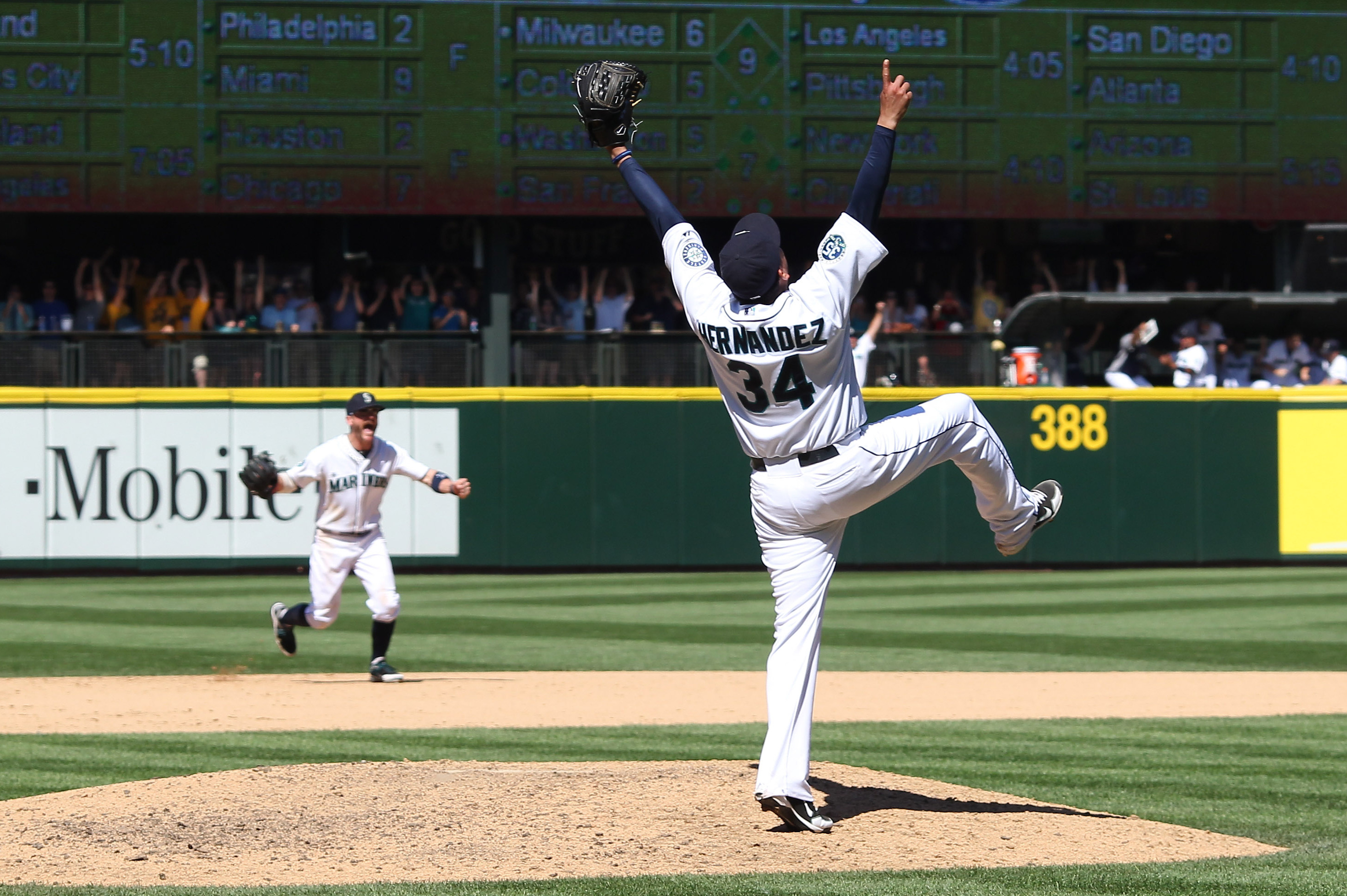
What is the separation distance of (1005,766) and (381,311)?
13487 millimetres

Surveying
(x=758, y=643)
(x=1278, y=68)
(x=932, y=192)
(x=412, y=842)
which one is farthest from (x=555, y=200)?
(x=412, y=842)

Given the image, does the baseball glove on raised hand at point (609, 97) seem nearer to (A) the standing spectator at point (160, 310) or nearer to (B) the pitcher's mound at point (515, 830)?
(B) the pitcher's mound at point (515, 830)

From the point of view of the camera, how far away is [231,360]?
1803 cm

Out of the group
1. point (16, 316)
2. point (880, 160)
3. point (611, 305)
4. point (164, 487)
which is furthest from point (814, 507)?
point (16, 316)

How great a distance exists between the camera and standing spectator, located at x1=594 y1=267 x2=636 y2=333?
19609mm

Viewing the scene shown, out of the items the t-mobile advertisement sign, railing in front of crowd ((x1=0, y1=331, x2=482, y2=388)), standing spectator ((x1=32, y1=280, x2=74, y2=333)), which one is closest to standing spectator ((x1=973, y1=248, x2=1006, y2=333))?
railing in front of crowd ((x1=0, y1=331, x2=482, y2=388))

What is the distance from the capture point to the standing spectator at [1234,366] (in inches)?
785

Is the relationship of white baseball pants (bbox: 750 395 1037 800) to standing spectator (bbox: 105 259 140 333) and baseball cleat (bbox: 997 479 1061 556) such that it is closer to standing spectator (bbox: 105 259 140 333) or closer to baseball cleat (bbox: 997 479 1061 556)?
baseball cleat (bbox: 997 479 1061 556)

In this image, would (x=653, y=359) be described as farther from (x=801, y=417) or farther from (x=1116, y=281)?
(x=801, y=417)

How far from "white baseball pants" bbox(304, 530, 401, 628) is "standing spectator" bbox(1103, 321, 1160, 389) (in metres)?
11.2

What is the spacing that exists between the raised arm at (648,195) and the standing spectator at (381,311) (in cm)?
1394

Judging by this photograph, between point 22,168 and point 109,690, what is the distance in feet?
30.4

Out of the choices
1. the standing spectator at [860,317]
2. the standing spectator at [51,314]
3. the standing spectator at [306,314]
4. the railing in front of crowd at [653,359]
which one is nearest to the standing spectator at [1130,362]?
the railing in front of crowd at [653,359]

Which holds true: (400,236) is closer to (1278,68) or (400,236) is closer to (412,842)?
(1278,68)
